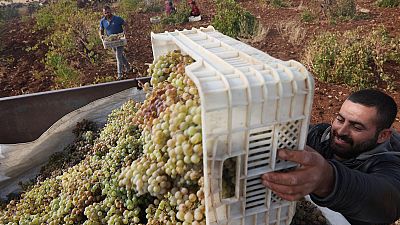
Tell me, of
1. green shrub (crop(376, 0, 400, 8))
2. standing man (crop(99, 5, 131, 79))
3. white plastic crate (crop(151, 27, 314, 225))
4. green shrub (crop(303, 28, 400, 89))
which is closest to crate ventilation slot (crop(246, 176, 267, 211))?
white plastic crate (crop(151, 27, 314, 225))

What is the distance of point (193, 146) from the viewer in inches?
56.9

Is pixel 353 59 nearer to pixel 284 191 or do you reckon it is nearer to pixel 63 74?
pixel 63 74

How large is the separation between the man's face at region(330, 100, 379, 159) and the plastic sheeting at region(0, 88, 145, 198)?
2.11 m

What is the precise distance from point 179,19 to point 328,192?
979 cm

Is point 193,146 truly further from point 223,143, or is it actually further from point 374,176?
point 374,176

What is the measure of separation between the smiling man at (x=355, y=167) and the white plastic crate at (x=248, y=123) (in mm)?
73

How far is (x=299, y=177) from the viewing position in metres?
1.40

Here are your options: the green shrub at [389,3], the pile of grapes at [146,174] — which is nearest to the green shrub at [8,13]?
the pile of grapes at [146,174]

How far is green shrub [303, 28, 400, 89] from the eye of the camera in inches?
232

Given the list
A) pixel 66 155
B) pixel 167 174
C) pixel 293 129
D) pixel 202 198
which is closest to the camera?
pixel 293 129

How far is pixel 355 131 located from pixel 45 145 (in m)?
2.82

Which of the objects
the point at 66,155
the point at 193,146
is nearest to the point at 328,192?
the point at 193,146

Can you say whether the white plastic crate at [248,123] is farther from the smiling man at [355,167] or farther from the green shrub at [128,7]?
the green shrub at [128,7]

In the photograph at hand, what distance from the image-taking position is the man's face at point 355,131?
6.59 feet
